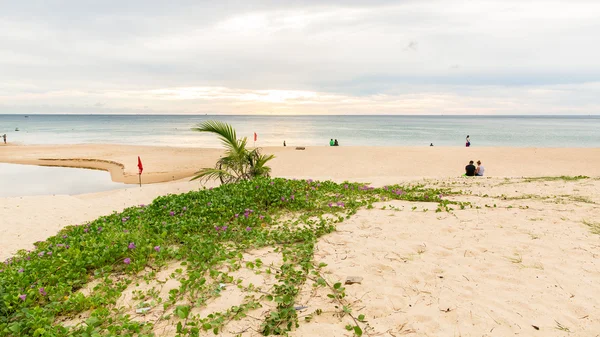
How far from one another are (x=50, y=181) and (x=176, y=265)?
2152cm

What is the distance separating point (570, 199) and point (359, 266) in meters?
7.88

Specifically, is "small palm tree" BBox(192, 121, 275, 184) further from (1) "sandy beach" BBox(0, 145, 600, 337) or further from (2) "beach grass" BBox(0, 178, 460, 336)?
(1) "sandy beach" BBox(0, 145, 600, 337)

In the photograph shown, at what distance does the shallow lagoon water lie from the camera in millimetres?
18781

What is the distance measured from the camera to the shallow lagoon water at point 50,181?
18.8 metres

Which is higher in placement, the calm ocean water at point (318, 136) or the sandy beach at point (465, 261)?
the calm ocean water at point (318, 136)

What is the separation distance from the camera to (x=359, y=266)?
5.00m

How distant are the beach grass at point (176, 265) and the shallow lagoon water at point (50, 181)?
13.8 meters

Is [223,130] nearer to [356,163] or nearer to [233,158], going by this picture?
[233,158]

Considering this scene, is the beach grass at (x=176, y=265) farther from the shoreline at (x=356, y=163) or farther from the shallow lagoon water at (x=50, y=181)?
the shallow lagoon water at (x=50, y=181)

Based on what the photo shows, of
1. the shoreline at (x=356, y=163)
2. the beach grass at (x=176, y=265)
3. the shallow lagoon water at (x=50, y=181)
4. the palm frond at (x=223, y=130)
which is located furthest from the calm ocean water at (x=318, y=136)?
the beach grass at (x=176, y=265)

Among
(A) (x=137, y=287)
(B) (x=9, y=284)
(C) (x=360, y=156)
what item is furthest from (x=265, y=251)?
(C) (x=360, y=156)

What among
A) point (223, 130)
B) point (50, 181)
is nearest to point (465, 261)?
point (223, 130)

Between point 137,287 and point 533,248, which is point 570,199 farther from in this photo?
point 137,287

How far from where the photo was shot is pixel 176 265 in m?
5.24
